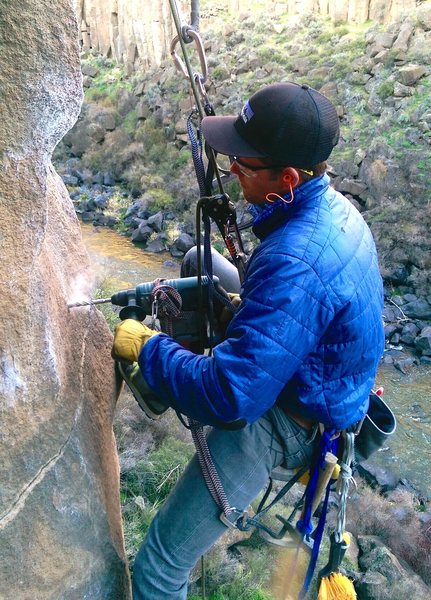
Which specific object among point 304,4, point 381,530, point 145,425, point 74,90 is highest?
point 74,90

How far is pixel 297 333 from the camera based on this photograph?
188cm

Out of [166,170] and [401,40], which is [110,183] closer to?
[166,170]

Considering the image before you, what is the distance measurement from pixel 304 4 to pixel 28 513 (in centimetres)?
3020

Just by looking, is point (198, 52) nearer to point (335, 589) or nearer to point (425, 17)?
point (335, 589)

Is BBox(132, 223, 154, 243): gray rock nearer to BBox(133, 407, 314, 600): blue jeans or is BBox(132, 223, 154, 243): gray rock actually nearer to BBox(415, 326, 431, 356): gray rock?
BBox(415, 326, 431, 356): gray rock

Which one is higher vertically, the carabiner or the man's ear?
the carabiner

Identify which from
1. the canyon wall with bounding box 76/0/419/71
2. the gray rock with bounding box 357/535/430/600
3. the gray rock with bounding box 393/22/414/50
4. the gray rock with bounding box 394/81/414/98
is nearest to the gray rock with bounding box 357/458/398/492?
the gray rock with bounding box 357/535/430/600

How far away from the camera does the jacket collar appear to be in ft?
6.84

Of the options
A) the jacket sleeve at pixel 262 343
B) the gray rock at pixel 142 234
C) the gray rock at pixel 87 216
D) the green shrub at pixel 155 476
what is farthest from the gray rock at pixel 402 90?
the jacket sleeve at pixel 262 343

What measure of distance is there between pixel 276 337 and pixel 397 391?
10885mm

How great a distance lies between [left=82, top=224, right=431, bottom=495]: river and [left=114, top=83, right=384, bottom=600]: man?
311 inches

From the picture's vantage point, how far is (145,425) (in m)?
6.35

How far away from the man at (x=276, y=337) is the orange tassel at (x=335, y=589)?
0.56 meters

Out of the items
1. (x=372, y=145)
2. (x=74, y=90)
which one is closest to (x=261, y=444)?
(x=74, y=90)
